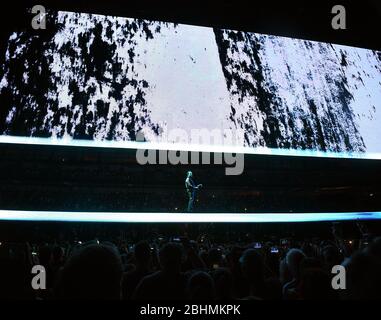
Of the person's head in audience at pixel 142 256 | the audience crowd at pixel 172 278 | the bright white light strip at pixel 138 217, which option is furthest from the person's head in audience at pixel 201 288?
the bright white light strip at pixel 138 217

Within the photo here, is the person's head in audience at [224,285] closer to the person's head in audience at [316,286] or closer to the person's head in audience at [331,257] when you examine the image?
the person's head in audience at [316,286]

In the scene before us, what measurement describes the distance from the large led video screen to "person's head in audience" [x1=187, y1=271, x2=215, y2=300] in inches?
192

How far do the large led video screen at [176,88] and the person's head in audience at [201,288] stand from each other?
488cm

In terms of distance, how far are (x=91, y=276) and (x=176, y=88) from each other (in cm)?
579

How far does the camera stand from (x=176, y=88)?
6465 mm

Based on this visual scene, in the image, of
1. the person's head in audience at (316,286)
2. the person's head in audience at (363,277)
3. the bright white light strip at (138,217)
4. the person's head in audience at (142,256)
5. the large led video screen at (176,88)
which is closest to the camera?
the person's head in audience at (363,277)

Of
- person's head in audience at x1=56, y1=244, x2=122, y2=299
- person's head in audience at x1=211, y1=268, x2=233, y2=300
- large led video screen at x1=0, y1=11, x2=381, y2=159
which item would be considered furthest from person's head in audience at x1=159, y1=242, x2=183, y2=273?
large led video screen at x1=0, y1=11, x2=381, y2=159

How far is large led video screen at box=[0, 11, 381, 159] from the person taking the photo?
598cm

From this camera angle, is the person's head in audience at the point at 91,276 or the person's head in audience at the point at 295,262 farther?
the person's head in audience at the point at 295,262

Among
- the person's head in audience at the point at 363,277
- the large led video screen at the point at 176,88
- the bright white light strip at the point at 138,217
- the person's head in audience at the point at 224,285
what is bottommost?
the person's head in audience at the point at 224,285

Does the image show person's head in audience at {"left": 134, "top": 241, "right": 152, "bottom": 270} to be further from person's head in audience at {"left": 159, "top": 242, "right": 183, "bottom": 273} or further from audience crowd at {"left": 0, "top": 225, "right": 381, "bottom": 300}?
person's head in audience at {"left": 159, "top": 242, "right": 183, "bottom": 273}

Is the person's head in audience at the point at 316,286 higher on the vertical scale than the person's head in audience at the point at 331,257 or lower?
lower

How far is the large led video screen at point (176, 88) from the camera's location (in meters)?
5.98
